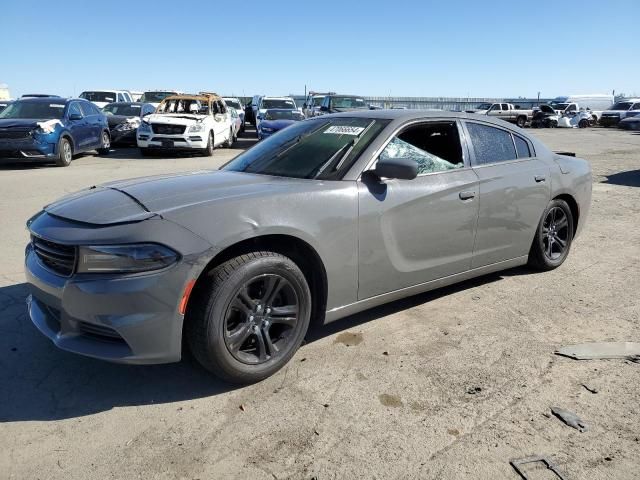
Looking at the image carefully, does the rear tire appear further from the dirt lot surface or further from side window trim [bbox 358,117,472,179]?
side window trim [bbox 358,117,472,179]

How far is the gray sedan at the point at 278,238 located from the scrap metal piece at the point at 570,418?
4.14 feet

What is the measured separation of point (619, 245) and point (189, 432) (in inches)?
215

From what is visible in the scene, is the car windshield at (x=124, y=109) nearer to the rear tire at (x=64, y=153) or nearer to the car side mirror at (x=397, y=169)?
the rear tire at (x=64, y=153)

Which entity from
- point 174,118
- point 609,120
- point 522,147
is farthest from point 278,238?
point 609,120

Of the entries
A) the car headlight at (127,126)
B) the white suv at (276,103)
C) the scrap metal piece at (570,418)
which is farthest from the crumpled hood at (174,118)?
the scrap metal piece at (570,418)

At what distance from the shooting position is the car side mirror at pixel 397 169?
10.7 ft

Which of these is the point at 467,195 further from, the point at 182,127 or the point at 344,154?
the point at 182,127

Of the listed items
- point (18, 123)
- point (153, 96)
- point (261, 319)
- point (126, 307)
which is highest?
point (153, 96)

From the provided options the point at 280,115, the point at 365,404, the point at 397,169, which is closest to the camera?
the point at 365,404

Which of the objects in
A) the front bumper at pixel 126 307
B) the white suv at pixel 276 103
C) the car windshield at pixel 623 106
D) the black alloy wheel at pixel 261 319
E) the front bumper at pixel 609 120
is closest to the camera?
the front bumper at pixel 126 307

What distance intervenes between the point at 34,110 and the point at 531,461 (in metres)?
13.9

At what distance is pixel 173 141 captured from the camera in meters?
14.7

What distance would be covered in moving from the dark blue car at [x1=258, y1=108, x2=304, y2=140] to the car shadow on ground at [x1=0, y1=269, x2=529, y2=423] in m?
14.5

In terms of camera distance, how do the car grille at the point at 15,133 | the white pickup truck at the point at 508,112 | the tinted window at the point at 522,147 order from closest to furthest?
the tinted window at the point at 522,147 < the car grille at the point at 15,133 < the white pickup truck at the point at 508,112
